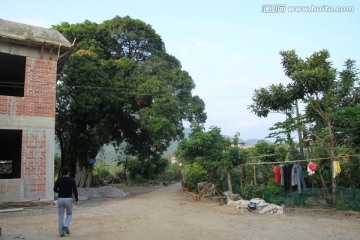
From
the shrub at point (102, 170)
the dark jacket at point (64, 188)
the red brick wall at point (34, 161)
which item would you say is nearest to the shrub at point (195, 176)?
the red brick wall at point (34, 161)

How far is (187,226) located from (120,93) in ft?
36.7

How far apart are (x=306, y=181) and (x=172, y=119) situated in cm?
818

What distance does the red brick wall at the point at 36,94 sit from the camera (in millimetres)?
12445

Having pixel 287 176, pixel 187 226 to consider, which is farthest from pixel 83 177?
pixel 287 176

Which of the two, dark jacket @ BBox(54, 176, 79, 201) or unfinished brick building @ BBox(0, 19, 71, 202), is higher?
unfinished brick building @ BBox(0, 19, 71, 202)

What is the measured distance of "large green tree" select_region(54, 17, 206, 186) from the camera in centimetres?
1722

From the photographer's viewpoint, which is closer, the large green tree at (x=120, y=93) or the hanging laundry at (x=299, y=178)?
the hanging laundry at (x=299, y=178)

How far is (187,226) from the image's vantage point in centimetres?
854

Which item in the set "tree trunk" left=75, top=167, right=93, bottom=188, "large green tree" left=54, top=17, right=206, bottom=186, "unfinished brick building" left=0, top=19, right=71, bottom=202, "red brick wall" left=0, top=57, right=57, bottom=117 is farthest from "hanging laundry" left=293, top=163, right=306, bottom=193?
"tree trunk" left=75, top=167, right=93, bottom=188

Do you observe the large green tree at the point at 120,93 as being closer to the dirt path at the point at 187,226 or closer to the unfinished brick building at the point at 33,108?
the unfinished brick building at the point at 33,108

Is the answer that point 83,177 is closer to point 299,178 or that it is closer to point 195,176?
point 195,176

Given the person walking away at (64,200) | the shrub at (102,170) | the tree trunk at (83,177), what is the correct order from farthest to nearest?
1. the shrub at (102,170)
2. the tree trunk at (83,177)
3. the person walking away at (64,200)

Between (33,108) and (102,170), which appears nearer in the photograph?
(33,108)

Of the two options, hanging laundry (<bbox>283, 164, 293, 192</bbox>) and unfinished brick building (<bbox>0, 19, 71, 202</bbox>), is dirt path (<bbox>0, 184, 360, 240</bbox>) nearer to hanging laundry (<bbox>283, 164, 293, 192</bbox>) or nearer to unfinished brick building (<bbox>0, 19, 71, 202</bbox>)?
hanging laundry (<bbox>283, 164, 293, 192</bbox>)
